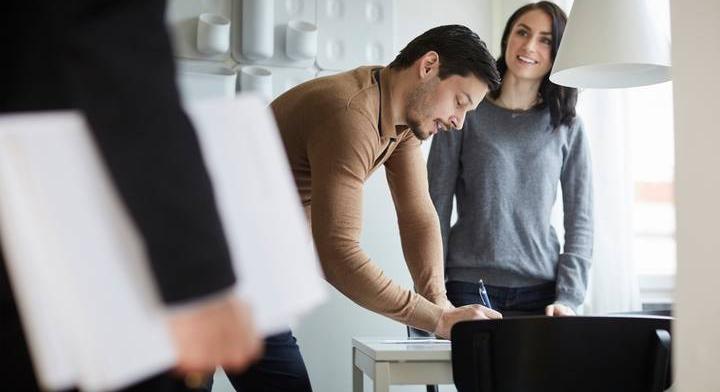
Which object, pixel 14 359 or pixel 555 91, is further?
pixel 555 91

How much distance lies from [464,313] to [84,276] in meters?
1.47

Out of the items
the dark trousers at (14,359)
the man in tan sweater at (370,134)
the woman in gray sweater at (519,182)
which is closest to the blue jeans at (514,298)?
the woman in gray sweater at (519,182)

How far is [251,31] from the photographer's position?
11.2 feet

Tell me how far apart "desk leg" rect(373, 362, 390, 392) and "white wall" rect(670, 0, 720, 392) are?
32.6 inches

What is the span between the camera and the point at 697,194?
44.4 inches

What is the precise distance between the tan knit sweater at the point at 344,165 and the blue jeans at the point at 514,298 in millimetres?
599

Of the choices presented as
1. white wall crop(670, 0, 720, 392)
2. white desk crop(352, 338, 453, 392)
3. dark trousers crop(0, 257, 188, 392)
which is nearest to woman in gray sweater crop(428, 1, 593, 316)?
white desk crop(352, 338, 453, 392)

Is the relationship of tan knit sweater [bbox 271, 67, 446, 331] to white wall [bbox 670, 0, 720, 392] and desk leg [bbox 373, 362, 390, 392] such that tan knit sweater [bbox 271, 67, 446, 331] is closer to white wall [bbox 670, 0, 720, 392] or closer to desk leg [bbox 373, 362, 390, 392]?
desk leg [bbox 373, 362, 390, 392]

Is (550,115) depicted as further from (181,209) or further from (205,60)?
(181,209)

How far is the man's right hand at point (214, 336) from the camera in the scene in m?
0.64

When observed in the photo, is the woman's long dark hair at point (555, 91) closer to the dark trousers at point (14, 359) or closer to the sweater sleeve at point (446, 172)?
the sweater sleeve at point (446, 172)

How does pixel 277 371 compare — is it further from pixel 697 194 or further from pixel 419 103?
pixel 697 194

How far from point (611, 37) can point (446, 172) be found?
70 cm

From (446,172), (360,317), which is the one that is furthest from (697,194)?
(360,317)
